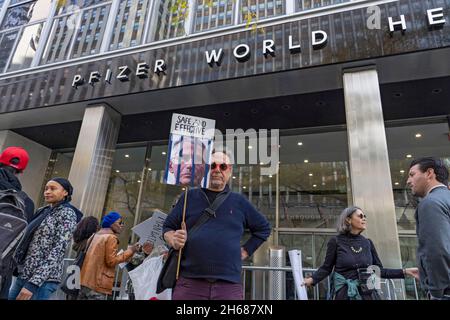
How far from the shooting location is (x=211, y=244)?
223 cm

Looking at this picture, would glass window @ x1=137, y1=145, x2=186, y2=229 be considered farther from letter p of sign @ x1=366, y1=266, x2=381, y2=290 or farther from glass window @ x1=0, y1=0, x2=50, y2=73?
letter p of sign @ x1=366, y1=266, x2=381, y2=290

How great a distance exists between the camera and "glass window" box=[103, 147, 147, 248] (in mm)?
9820

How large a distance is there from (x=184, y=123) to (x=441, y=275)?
2712 millimetres

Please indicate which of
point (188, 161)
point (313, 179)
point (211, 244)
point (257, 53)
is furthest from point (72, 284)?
point (313, 179)

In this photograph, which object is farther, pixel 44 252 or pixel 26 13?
pixel 26 13

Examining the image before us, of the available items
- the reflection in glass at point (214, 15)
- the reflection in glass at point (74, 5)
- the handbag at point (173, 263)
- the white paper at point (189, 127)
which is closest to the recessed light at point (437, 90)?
the reflection in glass at point (214, 15)

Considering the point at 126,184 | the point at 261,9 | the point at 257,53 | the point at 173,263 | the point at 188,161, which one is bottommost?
the point at 173,263

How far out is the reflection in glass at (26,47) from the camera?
9.81 meters

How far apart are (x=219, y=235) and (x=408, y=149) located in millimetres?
8082

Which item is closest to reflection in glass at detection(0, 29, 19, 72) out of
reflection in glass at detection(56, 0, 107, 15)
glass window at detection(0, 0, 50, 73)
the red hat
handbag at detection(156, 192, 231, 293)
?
glass window at detection(0, 0, 50, 73)

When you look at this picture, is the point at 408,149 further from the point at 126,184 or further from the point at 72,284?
the point at 126,184
